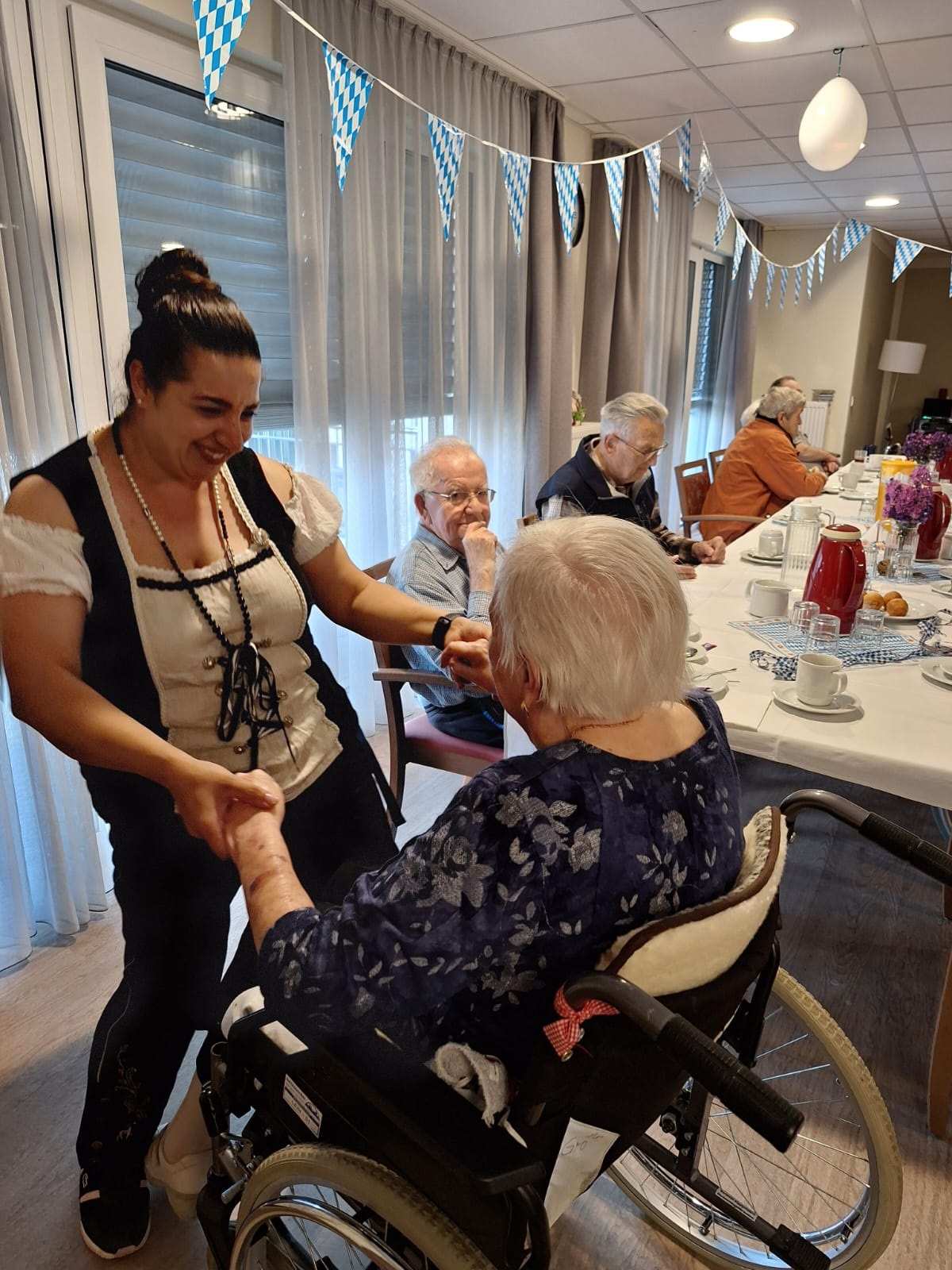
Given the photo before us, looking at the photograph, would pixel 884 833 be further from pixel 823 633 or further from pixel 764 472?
pixel 764 472

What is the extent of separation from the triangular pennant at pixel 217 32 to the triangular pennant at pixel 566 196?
8.26ft

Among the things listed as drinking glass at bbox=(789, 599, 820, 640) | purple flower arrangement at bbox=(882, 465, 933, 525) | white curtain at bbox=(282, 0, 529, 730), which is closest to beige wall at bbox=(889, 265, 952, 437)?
white curtain at bbox=(282, 0, 529, 730)

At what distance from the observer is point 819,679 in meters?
1.58

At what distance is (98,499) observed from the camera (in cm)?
108

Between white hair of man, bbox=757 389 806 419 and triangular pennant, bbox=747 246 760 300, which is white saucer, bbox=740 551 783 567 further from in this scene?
triangular pennant, bbox=747 246 760 300

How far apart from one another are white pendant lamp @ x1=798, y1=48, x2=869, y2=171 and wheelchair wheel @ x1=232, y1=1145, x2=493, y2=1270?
3094 mm

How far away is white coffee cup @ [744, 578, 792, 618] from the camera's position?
2.16 meters

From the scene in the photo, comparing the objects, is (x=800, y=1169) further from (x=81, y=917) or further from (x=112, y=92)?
(x=112, y=92)

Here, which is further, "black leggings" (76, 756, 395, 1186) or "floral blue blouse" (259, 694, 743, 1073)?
"black leggings" (76, 756, 395, 1186)

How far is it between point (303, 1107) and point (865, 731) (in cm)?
110

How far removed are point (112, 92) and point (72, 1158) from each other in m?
2.31

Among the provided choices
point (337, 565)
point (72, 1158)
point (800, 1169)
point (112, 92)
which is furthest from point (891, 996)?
point (112, 92)

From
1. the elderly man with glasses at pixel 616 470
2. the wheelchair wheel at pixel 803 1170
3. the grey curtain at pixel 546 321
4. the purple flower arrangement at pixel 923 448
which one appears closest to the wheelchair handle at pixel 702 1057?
the wheelchair wheel at pixel 803 1170

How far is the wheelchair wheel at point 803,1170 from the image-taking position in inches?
44.6
